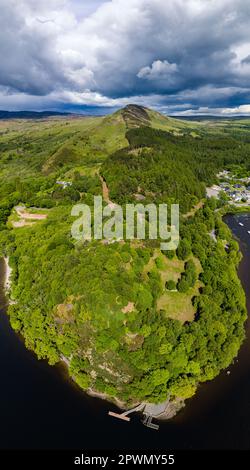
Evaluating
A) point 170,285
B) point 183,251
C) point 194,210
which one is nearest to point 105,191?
point 194,210

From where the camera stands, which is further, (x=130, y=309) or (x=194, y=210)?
(x=194, y=210)

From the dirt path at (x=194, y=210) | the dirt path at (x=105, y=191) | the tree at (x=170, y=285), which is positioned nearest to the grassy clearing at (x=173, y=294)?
the tree at (x=170, y=285)

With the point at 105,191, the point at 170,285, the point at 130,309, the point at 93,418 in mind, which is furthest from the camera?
the point at 105,191

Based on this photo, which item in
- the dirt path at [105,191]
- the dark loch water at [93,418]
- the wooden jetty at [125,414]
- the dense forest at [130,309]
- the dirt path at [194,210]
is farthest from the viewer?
the dirt path at [105,191]

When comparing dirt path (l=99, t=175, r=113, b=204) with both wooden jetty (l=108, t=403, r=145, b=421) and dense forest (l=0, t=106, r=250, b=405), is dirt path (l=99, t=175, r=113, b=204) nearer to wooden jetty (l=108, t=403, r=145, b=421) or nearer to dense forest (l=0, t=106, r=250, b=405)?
dense forest (l=0, t=106, r=250, b=405)

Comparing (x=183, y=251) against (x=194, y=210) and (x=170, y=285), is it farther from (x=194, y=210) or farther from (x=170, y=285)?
(x=194, y=210)

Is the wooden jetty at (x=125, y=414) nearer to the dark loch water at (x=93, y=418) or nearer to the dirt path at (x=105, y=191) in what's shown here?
the dark loch water at (x=93, y=418)

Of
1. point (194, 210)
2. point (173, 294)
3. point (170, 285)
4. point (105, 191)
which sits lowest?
point (173, 294)
